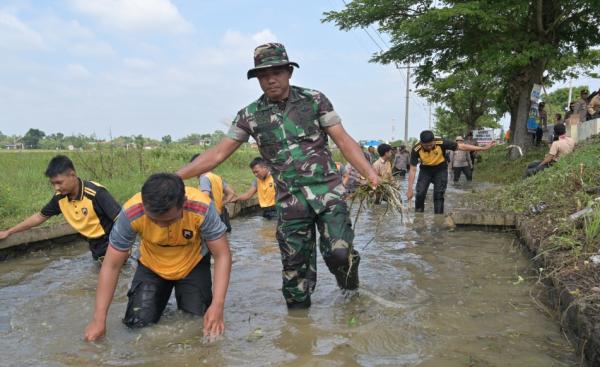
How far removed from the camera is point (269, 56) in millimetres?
3289

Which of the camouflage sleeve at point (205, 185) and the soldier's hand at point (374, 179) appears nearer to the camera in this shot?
the soldier's hand at point (374, 179)

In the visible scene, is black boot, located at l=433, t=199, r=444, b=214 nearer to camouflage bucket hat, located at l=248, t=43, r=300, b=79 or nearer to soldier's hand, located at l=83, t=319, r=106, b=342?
camouflage bucket hat, located at l=248, t=43, r=300, b=79

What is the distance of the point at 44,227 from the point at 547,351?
5.68 metres

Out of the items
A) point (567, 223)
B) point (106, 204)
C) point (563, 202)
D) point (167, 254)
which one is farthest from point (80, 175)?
point (567, 223)

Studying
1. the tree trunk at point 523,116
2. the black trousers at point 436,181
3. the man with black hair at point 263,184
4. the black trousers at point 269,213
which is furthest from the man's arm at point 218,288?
the tree trunk at point 523,116

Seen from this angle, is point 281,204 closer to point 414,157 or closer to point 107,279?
point 107,279

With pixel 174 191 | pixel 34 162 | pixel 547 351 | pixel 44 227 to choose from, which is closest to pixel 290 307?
pixel 174 191

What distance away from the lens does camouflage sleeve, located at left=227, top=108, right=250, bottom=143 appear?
3.53m

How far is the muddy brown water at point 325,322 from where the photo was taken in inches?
117

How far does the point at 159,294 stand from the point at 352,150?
1.75 metres

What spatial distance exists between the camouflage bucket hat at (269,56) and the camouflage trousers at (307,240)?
0.93m

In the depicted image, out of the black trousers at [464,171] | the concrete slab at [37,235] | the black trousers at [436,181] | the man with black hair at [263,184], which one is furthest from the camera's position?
the black trousers at [464,171]

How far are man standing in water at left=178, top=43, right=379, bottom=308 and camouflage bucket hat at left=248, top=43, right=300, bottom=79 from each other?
0.05ft

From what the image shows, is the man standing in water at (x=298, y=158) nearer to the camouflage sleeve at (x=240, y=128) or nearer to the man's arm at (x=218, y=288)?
the camouflage sleeve at (x=240, y=128)
